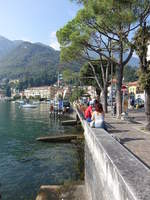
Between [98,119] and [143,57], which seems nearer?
[98,119]

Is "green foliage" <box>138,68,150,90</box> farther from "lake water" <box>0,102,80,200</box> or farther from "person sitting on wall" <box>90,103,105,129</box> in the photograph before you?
"lake water" <box>0,102,80,200</box>

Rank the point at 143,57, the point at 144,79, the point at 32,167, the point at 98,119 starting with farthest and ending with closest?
the point at 32,167 < the point at 143,57 < the point at 144,79 < the point at 98,119

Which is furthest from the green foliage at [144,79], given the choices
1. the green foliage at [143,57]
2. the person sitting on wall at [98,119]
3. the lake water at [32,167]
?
the lake water at [32,167]

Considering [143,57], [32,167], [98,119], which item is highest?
[143,57]

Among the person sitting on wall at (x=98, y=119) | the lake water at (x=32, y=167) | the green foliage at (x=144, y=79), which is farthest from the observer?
the green foliage at (x=144, y=79)

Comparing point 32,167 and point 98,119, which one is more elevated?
point 98,119

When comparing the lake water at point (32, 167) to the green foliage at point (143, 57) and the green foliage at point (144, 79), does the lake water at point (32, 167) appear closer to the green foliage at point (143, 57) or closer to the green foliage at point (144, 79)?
the green foliage at point (144, 79)

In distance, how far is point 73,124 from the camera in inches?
1320

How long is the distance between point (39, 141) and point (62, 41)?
1049 centimetres

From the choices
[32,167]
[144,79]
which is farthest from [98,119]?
[32,167]

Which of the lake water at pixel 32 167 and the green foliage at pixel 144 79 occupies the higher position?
the green foliage at pixel 144 79

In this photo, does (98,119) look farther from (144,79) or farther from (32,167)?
(32,167)

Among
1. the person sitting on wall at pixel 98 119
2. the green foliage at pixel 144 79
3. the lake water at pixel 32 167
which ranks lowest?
the lake water at pixel 32 167

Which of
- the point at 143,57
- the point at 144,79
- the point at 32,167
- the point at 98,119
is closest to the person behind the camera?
the point at 98,119
